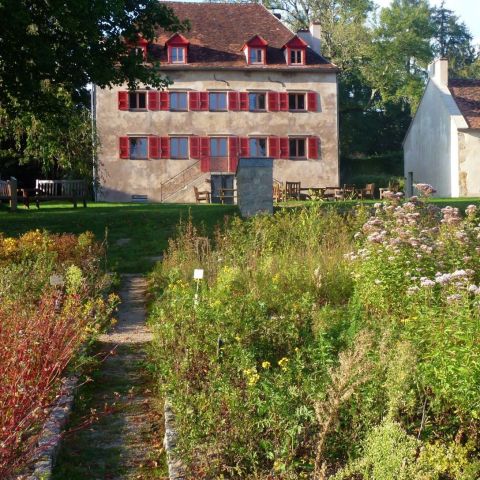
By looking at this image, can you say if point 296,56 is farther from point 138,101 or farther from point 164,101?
point 138,101

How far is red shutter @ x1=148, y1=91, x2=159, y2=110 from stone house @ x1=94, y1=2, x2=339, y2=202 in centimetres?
5

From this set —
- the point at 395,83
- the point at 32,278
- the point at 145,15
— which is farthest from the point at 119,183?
the point at 32,278

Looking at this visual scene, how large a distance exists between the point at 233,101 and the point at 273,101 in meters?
1.91

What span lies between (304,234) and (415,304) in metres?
5.79

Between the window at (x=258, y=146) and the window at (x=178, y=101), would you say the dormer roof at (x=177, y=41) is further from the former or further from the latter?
the window at (x=258, y=146)

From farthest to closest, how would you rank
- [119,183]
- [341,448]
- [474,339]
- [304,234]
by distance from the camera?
[119,183]
[304,234]
[474,339]
[341,448]

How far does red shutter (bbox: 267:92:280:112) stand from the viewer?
39.3 metres

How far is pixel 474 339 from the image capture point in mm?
5254

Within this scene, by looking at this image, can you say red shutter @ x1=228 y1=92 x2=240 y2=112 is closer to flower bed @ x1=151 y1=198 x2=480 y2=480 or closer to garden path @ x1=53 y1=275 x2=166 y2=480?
flower bed @ x1=151 y1=198 x2=480 y2=480

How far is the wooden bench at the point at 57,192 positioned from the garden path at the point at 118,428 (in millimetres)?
19023

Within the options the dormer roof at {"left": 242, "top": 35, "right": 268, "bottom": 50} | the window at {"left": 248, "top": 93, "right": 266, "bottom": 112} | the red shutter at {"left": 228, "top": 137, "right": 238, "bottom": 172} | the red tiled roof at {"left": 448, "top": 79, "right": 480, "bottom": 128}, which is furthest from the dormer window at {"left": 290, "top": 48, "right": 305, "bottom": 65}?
the red tiled roof at {"left": 448, "top": 79, "right": 480, "bottom": 128}

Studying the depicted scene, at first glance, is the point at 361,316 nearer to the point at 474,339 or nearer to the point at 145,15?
the point at 474,339

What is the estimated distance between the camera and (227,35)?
4012 cm

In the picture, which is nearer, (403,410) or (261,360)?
(403,410)
